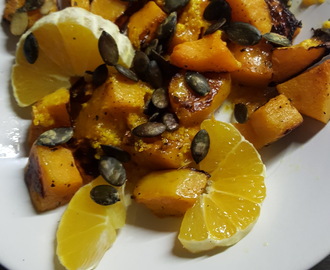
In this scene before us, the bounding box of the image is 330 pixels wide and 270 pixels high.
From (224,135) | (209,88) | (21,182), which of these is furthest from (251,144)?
(21,182)

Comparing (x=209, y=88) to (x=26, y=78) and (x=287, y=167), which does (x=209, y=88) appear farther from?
(x=26, y=78)

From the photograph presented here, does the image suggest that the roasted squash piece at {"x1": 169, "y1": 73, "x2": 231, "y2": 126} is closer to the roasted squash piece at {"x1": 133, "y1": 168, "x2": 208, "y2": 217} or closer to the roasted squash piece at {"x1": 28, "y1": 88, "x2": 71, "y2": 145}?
the roasted squash piece at {"x1": 133, "y1": 168, "x2": 208, "y2": 217}

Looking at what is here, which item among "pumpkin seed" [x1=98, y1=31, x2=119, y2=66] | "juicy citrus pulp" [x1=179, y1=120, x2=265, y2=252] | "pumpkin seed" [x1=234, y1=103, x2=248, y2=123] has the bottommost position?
"juicy citrus pulp" [x1=179, y1=120, x2=265, y2=252]

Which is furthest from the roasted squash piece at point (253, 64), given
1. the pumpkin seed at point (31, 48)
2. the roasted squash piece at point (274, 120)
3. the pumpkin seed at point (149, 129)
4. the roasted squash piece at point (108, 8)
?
the pumpkin seed at point (31, 48)

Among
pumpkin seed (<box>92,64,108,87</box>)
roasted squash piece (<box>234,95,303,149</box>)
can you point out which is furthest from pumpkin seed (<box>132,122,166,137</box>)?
roasted squash piece (<box>234,95,303,149</box>)

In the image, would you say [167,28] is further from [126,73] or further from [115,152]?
[115,152]

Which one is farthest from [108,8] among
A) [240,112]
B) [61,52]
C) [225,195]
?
[225,195]
